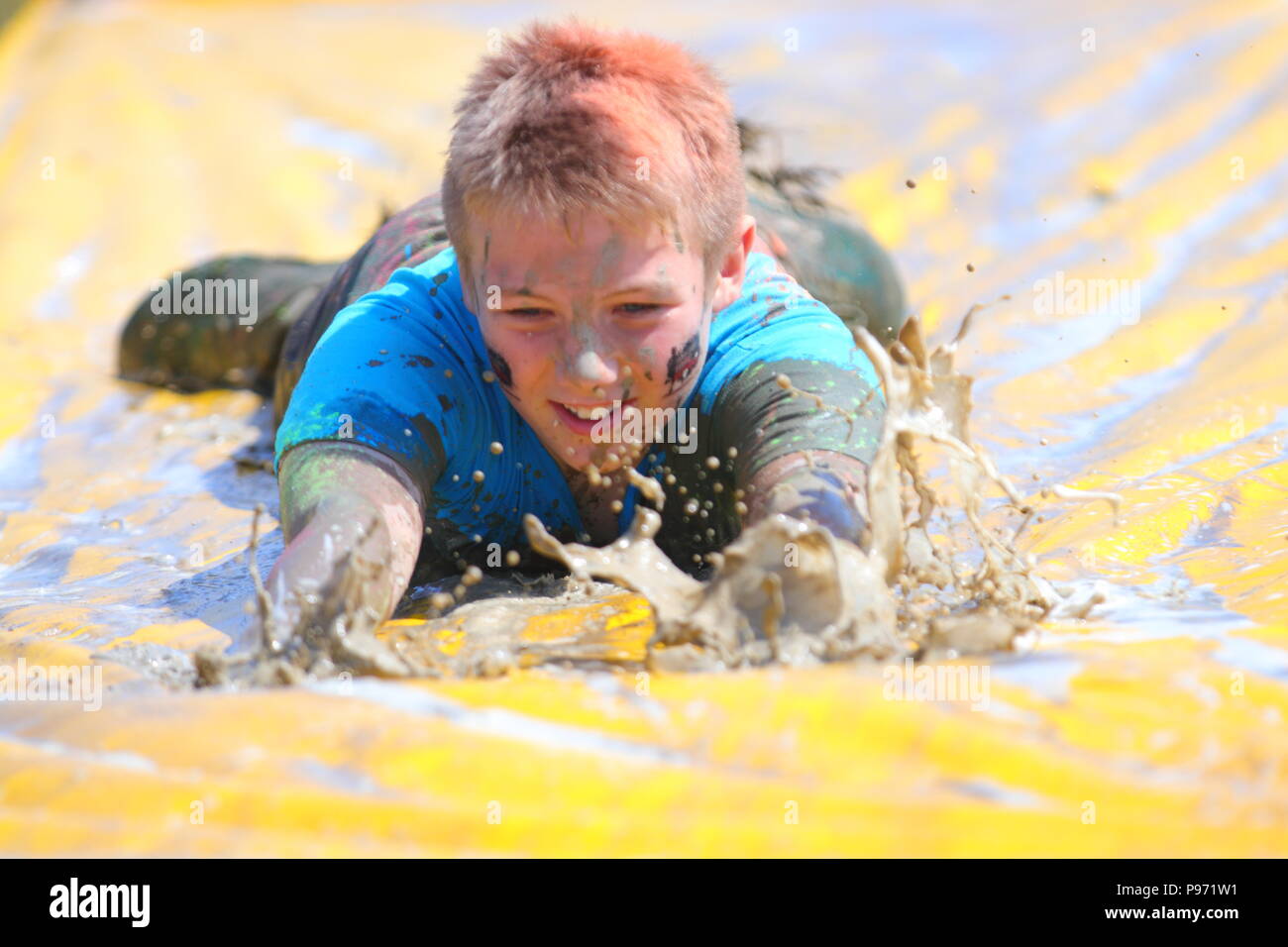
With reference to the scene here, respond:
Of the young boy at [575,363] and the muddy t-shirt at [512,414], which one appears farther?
the muddy t-shirt at [512,414]

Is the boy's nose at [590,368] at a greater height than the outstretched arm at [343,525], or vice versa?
the boy's nose at [590,368]

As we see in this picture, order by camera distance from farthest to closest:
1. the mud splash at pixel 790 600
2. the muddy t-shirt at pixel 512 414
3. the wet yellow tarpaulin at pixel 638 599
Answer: the muddy t-shirt at pixel 512 414
the mud splash at pixel 790 600
the wet yellow tarpaulin at pixel 638 599

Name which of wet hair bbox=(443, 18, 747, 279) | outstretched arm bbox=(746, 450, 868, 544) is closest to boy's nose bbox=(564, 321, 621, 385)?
wet hair bbox=(443, 18, 747, 279)

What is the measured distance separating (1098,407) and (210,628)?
2.05 m

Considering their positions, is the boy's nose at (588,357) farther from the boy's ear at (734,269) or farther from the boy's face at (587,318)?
the boy's ear at (734,269)

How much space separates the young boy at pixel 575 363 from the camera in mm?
2043

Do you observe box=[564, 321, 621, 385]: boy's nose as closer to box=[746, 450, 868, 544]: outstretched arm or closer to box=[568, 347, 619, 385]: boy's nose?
box=[568, 347, 619, 385]: boy's nose

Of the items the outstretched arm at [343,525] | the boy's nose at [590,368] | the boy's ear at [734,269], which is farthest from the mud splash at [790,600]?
the boy's ear at [734,269]

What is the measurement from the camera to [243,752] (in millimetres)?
1550

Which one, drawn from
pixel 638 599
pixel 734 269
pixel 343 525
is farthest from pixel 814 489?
pixel 343 525

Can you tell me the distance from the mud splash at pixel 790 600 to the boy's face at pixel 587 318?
6.4 inches

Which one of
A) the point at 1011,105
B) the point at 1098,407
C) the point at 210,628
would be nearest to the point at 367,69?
the point at 1011,105

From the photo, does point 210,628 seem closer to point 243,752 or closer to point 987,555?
point 243,752

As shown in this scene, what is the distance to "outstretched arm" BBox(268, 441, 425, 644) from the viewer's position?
1.92 meters
